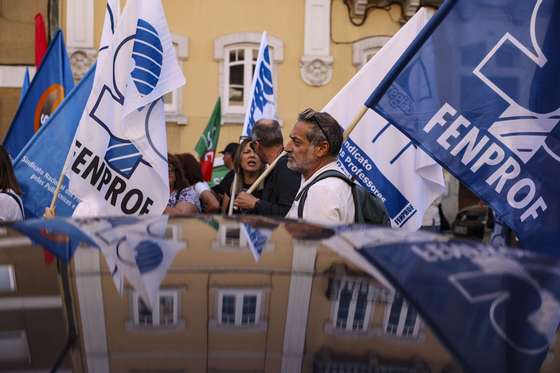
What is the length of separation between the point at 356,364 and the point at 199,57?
52.0 ft

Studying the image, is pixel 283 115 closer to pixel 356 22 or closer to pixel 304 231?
pixel 356 22

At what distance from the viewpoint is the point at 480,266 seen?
5.70ft

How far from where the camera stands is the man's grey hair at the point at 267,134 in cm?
555

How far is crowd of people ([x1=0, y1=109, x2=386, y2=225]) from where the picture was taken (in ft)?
12.2

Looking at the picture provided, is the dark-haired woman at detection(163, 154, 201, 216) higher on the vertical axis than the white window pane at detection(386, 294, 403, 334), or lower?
lower

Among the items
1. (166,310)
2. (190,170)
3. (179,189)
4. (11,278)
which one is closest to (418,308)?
(166,310)

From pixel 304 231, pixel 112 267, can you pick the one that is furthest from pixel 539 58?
pixel 112 267

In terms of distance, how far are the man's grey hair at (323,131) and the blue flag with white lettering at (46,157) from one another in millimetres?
2546

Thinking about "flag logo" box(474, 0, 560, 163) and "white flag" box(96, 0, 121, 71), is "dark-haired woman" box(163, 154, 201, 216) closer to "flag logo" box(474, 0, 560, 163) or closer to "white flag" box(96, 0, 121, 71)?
"white flag" box(96, 0, 121, 71)

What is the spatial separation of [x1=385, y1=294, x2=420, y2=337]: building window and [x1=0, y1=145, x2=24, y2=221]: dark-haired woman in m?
3.70

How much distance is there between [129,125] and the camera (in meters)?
5.37

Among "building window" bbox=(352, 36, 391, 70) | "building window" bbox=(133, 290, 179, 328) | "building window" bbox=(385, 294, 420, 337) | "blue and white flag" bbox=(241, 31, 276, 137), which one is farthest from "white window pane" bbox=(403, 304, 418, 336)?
"building window" bbox=(352, 36, 391, 70)

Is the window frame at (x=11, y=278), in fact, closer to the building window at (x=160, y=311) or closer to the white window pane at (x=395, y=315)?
the building window at (x=160, y=311)

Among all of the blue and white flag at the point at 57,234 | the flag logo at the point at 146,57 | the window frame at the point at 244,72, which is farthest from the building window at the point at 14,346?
the window frame at the point at 244,72
